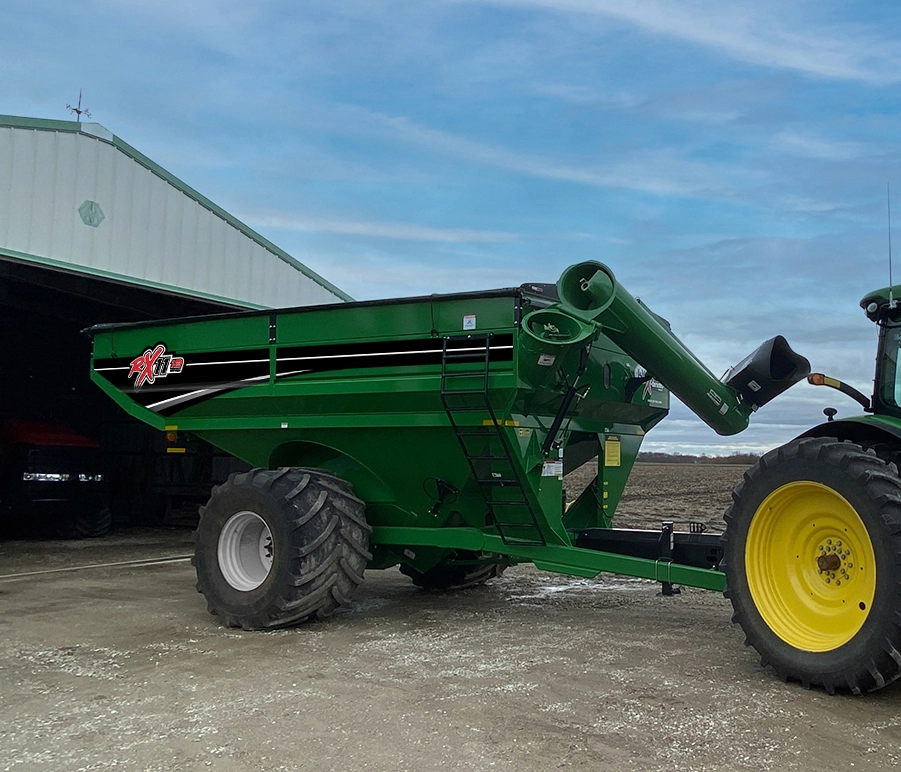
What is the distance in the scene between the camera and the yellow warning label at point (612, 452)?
7.54m

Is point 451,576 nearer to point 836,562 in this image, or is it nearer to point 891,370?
point 836,562

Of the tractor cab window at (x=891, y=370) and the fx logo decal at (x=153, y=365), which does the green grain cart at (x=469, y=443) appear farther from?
the tractor cab window at (x=891, y=370)

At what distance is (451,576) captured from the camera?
28.1ft

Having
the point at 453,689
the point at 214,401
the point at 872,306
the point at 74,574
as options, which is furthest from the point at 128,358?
the point at 872,306

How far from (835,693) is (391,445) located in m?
3.58

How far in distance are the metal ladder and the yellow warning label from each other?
48.1 inches

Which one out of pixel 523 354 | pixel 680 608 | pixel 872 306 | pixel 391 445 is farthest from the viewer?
pixel 680 608

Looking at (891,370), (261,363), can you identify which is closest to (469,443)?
(261,363)

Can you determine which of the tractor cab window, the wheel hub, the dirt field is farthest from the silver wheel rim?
the tractor cab window

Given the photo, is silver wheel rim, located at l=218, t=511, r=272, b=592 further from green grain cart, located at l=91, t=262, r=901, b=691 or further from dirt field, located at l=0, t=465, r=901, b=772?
dirt field, located at l=0, t=465, r=901, b=772

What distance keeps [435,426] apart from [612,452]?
1.76 meters

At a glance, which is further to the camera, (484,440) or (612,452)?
(612,452)

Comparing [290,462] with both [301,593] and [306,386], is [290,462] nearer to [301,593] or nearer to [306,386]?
[306,386]

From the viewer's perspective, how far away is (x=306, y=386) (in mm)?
7145
